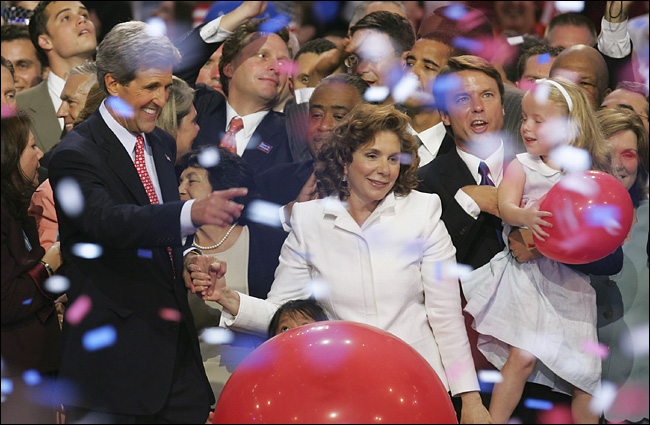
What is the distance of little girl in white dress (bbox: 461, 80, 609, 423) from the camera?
134 inches

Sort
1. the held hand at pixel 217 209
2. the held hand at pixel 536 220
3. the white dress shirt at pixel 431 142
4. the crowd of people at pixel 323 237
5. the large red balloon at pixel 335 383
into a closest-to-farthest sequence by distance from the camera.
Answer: the large red balloon at pixel 335 383, the held hand at pixel 217 209, the crowd of people at pixel 323 237, the held hand at pixel 536 220, the white dress shirt at pixel 431 142

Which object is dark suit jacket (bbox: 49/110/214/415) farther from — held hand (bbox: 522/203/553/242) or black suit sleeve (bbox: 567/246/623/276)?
black suit sleeve (bbox: 567/246/623/276)

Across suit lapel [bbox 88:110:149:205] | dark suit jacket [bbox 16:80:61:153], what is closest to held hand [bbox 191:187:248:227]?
suit lapel [bbox 88:110:149:205]

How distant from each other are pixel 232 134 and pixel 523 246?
70.9 inches

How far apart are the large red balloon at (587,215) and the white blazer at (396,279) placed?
40cm

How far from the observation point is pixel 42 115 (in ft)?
16.1

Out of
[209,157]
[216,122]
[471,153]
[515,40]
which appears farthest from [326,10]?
[471,153]

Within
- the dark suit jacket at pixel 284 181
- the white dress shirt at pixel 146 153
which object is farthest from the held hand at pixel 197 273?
the dark suit jacket at pixel 284 181

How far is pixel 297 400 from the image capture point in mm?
2490

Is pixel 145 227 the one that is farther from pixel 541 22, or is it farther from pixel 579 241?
pixel 541 22

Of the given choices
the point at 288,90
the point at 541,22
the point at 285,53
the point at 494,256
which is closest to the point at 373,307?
the point at 494,256

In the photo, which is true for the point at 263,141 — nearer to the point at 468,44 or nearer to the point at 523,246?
the point at 468,44

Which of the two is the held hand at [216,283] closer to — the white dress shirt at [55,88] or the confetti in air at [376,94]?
the confetti in air at [376,94]

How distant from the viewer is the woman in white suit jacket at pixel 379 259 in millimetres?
3232
